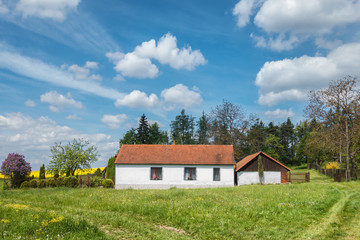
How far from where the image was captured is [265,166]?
3653 centimetres

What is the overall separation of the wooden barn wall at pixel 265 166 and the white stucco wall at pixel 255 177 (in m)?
0.51

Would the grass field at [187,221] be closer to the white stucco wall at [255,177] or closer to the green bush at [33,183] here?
the green bush at [33,183]

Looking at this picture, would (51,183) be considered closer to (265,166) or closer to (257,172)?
(257,172)

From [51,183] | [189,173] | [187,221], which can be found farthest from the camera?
[189,173]

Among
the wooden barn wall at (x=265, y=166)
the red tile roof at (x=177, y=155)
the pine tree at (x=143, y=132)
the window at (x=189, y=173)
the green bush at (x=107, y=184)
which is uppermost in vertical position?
the pine tree at (x=143, y=132)

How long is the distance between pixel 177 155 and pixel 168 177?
316 centimetres

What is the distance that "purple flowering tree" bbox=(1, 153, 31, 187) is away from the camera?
30.6 meters

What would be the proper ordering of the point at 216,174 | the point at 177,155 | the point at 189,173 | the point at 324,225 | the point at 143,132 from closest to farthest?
1. the point at 324,225
2. the point at 189,173
3. the point at 216,174
4. the point at 177,155
5. the point at 143,132

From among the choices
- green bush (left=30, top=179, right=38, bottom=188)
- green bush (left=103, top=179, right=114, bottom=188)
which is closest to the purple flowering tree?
green bush (left=30, top=179, right=38, bottom=188)

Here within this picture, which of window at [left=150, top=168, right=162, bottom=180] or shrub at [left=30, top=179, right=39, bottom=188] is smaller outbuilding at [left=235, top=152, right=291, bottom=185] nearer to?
window at [left=150, top=168, right=162, bottom=180]

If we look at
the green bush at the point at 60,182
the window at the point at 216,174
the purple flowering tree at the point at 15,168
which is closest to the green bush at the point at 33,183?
the green bush at the point at 60,182

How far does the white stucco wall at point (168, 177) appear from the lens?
3303 cm

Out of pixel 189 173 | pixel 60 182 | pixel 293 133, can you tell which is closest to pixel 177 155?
pixel 189 173

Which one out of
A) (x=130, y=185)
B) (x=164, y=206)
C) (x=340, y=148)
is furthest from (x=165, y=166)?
(x=340, y=148)
